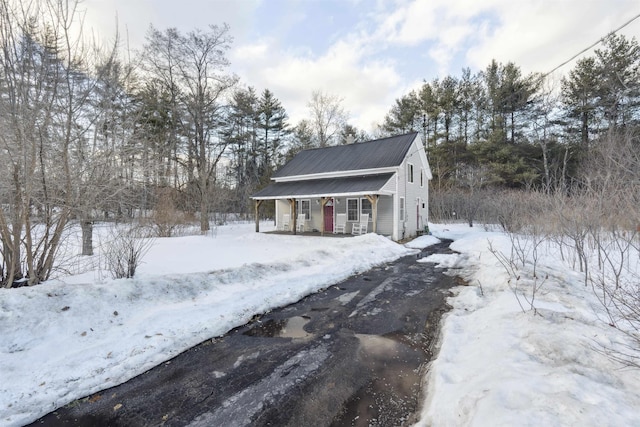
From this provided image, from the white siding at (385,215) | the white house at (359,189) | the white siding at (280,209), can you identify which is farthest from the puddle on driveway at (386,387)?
the white siding at (280,209)

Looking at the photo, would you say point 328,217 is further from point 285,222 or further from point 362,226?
point 285,222

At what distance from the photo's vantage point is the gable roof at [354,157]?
1634cm

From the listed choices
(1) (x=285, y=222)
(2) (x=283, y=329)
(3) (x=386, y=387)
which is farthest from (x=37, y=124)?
(1) (x=285, y=222)

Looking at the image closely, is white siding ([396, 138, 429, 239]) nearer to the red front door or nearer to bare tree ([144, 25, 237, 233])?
the red front door

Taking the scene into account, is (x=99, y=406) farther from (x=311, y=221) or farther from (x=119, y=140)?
(x=311, y=221)

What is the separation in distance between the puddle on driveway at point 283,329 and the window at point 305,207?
1405cm

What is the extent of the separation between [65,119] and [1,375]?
399cm

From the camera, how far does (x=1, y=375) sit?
9.53 ft

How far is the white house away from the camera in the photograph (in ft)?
49.9

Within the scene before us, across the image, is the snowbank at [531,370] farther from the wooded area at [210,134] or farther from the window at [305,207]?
the window at [305,207]

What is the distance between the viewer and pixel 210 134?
2102 cm

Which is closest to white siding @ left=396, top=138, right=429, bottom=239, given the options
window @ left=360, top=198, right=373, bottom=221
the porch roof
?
the porch roof

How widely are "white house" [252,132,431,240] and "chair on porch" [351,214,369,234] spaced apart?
64mm

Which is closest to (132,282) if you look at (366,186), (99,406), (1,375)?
(1,375)
